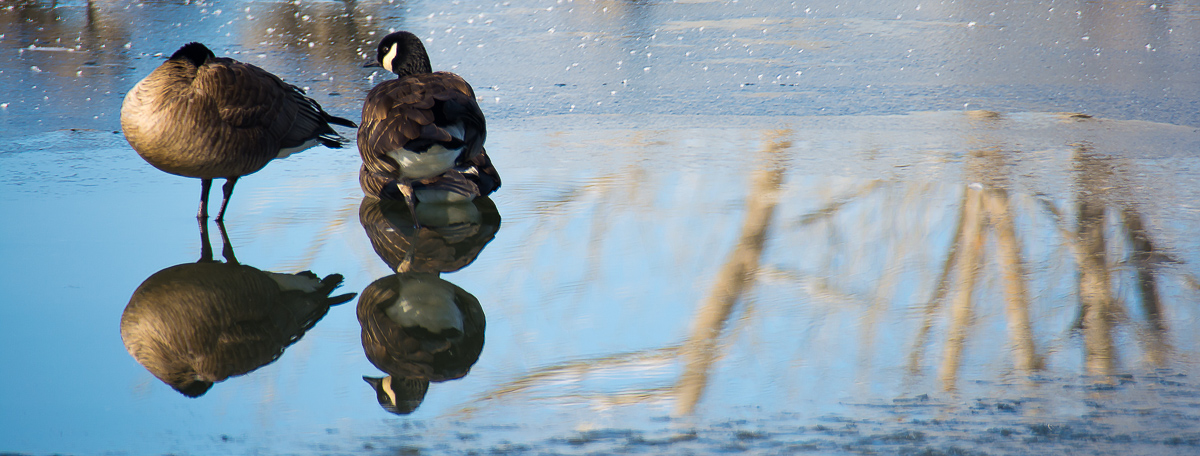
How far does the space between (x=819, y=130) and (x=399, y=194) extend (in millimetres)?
2580

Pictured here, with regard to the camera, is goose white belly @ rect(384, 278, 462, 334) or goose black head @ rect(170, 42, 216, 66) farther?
goose black head @ rect(170, 42, 216, 66)

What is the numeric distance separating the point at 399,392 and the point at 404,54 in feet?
8.82

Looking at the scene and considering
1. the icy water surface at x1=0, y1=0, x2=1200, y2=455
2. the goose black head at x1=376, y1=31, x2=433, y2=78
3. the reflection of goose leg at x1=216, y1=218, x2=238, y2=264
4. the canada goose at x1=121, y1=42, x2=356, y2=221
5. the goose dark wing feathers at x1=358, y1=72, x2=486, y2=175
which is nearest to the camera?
the icy water surface at x1=0, y1=0, x2=1200, y2=455

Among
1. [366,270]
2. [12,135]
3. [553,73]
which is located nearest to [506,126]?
[553,73]

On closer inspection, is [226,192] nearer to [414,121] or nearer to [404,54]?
[414,121]

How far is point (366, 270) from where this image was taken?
3.48 meters

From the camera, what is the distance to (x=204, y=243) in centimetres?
373

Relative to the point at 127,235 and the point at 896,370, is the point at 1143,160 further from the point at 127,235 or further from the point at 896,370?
the point at 127,235

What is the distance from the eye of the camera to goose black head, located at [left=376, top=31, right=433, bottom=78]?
482 cm

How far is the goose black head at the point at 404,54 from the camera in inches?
190

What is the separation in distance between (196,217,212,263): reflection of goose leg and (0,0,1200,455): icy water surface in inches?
1.1

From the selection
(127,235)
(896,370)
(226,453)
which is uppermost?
(896,370)

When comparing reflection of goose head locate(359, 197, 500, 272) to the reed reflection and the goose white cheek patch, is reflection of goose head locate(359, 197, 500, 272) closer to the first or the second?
the reed reflection

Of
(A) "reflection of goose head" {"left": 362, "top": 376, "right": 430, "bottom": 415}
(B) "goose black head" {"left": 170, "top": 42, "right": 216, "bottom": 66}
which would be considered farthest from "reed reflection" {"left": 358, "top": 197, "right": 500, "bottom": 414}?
(B) "goose black head" {"left": 170, "top": 42, "right": 216, "bottom": 66}
